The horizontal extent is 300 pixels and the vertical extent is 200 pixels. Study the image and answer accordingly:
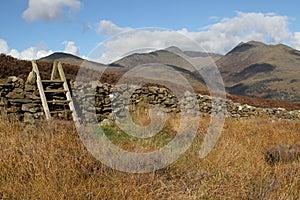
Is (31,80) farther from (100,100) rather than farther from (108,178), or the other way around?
(108,178)

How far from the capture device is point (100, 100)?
11781mm

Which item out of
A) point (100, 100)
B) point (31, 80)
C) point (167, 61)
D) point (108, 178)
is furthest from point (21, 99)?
point (108, 178)

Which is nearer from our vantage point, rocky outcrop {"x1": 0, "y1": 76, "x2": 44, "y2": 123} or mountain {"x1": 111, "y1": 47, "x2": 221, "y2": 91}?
mountain {"x1": 111, "y1": 47, "x2": 221, "y2": 91}

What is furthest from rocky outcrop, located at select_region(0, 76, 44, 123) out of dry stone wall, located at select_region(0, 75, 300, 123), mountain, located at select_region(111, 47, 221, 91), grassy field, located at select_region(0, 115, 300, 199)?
grassy field, located at select_region(0, 115, 300, 199)

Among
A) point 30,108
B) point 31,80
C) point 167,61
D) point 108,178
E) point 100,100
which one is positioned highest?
point 167,61

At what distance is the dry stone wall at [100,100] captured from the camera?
9297mm

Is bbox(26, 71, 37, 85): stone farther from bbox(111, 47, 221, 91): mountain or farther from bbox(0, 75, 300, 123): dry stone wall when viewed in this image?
bbox(111, 47, 221, 91): mountain

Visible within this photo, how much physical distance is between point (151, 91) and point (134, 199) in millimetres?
11095

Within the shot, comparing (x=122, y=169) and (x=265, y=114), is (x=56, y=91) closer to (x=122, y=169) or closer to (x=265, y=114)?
(x=122, y=169)

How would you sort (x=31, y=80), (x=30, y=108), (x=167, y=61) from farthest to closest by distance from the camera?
(x=167, y=61) < (x=31, y=80) < (x=30, y=108)

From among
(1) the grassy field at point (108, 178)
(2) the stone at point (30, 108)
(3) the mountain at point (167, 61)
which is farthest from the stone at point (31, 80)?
(1) the grassy field at point (108, 178)

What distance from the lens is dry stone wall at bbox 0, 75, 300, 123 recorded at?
930 centimetres

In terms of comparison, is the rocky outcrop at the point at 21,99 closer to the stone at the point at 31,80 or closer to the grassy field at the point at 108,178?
the stone at the point at 31,80

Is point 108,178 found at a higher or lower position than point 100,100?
lower
